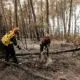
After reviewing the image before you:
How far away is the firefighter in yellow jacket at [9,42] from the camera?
11203mm

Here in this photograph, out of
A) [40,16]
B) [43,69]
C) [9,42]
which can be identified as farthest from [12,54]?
[40,16]

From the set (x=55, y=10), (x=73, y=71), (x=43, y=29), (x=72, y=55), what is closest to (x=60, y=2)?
(x=55, y=10)

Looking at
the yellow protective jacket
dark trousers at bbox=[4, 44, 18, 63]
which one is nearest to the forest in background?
dark trousers at bbox=[4, 44, 18, 63]

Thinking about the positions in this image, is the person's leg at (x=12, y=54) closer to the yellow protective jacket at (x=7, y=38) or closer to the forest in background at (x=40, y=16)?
the yellow protective jacket at (x=7, y=38)

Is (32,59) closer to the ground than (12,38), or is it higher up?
closer to the ground

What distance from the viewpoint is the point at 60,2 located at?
32656 millimetres

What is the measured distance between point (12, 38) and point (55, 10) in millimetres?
23481

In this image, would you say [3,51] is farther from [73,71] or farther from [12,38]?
[73,71]

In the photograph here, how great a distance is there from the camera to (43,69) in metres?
11.7

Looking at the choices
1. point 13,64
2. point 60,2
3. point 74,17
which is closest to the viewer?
point 13,64

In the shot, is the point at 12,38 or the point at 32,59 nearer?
the point at 12,38

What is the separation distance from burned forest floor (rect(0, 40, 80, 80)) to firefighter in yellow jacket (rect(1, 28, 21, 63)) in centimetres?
50

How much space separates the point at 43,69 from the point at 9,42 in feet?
6.71

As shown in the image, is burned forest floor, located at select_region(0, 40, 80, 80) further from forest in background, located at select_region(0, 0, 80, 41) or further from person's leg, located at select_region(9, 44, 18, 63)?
forest in background, located at select_region(0, 0, 80, 41)
